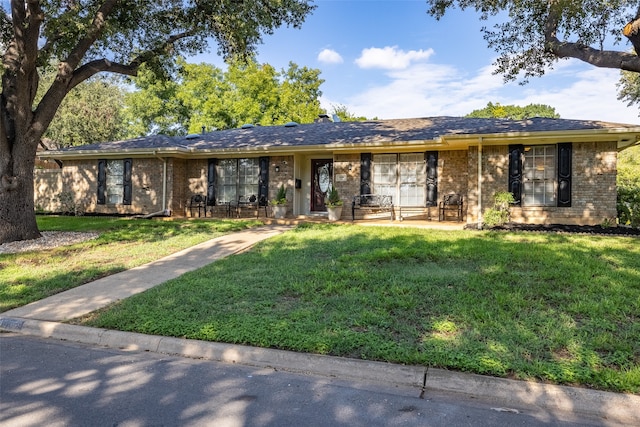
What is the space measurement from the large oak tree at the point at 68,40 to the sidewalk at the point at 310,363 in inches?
212

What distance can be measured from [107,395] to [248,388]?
1.06m

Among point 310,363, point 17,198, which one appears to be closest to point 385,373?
point 310,363

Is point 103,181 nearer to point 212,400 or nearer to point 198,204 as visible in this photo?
point 198,204

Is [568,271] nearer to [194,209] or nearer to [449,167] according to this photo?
[449,167]

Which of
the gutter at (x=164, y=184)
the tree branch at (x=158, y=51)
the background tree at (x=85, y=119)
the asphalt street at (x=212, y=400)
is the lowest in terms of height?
the asphalt street at (x=212, y=400)

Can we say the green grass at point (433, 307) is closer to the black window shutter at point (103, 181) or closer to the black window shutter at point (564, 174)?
the black window shutter at point (564, 174)

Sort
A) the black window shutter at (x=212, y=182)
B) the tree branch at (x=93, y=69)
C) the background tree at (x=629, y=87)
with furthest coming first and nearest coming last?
the background tree at (x=629, y=87)
the black window shutter at (x=212, y=182)
the tree branch at (x=93, y=69)

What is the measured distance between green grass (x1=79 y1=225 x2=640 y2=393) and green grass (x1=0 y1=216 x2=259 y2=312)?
1.68 meters

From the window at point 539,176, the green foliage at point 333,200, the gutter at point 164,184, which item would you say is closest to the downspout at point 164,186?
the gutter at point 164,184

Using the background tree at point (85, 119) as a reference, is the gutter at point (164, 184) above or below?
below

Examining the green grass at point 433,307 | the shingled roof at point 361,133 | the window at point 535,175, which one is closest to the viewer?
the green grass at point 433,307

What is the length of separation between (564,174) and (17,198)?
14.1m

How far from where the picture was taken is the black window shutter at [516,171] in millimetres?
12062

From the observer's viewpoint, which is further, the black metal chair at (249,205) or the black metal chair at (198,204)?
the black metal chair at (198,204)
